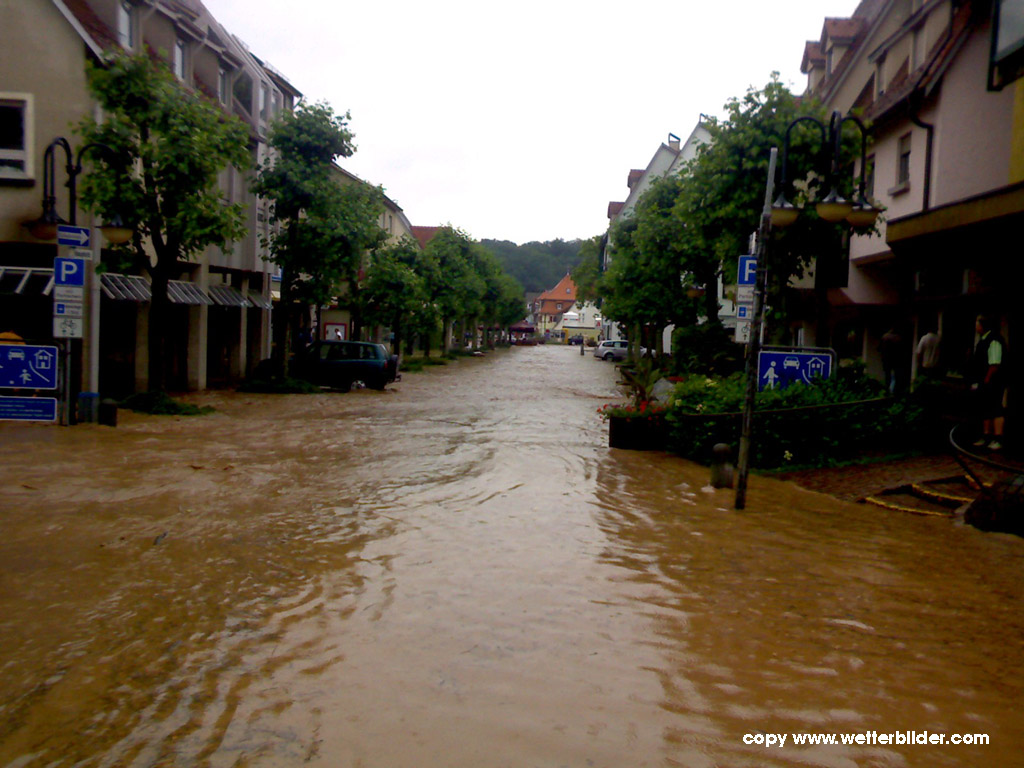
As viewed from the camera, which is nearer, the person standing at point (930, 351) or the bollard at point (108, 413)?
the person standing at point (930, 351)

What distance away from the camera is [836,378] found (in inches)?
533

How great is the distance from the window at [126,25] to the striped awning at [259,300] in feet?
31.0

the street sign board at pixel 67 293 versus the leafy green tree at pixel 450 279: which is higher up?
the leafy green tree at pixel 450 279

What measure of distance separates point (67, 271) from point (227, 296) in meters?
12.5

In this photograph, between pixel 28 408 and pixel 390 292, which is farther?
pixel 390 292

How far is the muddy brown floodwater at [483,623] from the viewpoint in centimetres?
430

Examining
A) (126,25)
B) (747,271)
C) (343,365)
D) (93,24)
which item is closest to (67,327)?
(93,24)

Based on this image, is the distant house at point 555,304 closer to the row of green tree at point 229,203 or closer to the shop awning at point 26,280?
the row of green tree at point 229,203

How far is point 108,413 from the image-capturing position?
15.6 meters

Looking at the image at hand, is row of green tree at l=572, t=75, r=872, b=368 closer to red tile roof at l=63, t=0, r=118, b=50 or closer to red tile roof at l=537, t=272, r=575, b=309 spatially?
red tile roof at l=63, t=0, r=118, b=50

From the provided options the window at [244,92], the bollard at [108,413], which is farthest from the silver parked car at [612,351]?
the bollard at [108,413]

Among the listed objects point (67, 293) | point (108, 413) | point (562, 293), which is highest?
point (562, 293)

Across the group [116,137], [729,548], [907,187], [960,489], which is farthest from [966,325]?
[116,137]

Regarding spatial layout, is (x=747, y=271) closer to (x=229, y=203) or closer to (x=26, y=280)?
(x=26, y=280)
